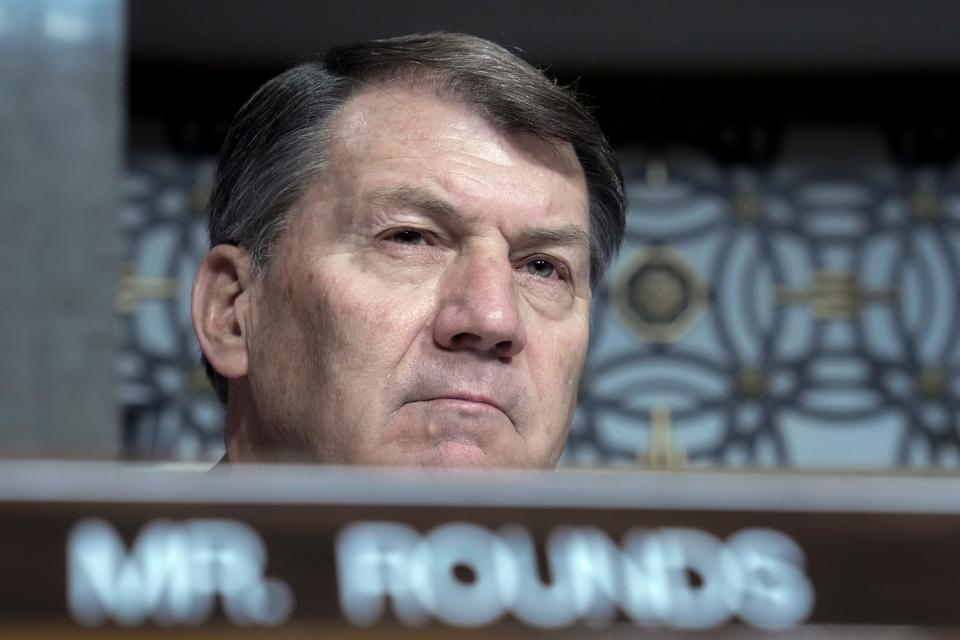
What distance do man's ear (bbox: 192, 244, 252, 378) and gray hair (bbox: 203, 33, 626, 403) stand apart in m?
0.03

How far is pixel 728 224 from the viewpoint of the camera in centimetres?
560

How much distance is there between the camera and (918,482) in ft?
2.51

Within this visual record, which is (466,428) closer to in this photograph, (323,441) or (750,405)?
(323,441)

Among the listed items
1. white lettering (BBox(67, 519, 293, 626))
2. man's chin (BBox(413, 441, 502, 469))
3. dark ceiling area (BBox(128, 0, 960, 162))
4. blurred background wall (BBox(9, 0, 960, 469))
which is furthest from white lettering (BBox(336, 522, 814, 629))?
blurred background wall (BBox(9, 0, 960, 469))

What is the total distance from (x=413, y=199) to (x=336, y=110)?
0.23 meters

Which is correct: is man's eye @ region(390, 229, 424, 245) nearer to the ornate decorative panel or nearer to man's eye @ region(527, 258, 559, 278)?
man's eye @ region(527, 258, 559, 278)

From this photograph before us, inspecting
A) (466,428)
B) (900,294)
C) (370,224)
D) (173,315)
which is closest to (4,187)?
(173,315)

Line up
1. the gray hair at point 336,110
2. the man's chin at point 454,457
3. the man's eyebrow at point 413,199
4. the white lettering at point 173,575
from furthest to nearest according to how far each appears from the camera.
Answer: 1. the gray hair at point 336,110
2. the man's eyebrow at point 413,199
3. the man's chin at point 454,457
4. the white lettering at point 173,575

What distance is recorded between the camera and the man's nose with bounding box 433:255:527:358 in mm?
1782

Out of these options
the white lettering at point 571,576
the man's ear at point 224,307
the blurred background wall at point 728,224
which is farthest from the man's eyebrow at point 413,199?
the blurred background wall at point 728,224

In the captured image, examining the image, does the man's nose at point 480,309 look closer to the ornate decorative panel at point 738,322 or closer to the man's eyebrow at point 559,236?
the man's eyebrow at point 559,236

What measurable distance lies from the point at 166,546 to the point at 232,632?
0.05 metres

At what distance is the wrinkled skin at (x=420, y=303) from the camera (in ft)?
5.87

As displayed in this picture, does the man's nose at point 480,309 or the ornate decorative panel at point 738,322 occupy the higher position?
the man's nose at point 480,309
